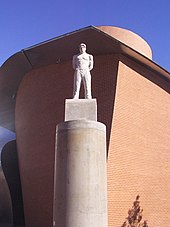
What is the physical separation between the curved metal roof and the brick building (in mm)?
38

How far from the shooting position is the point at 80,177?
21.9ft

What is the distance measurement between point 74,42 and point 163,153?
6111 mm

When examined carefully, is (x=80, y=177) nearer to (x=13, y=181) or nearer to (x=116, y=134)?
(x=116, y=134)

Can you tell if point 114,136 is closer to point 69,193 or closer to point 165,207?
point 165,207

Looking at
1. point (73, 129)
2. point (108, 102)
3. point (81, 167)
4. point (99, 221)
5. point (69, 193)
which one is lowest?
point (99, 221)

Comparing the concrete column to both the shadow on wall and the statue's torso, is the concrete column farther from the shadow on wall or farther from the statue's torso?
the shadow on wall

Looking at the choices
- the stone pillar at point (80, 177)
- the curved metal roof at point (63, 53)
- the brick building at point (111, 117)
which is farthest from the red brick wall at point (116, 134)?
the stone pillar at point (80, 177)

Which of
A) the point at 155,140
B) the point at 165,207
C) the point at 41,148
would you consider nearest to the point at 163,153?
the point at 155,140

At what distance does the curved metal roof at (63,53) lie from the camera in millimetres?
11211

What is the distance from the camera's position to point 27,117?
1409 cm

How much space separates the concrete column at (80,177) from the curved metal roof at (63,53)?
16.5 feet

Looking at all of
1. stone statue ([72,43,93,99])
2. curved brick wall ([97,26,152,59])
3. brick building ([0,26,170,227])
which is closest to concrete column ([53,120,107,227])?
stone statue ([72,43,93,99])

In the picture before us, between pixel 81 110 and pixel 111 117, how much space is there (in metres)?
3.68

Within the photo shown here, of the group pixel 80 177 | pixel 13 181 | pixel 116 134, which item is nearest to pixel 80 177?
pixel 80 177
